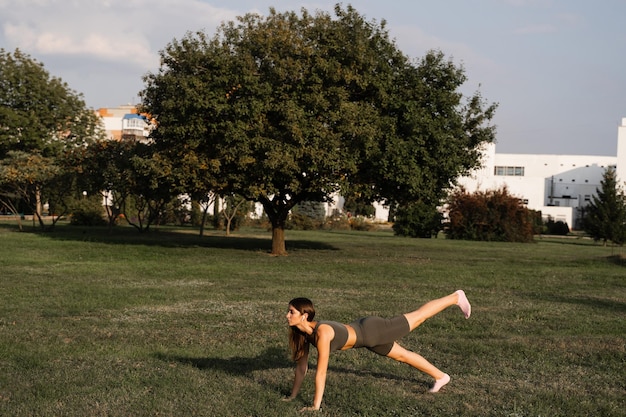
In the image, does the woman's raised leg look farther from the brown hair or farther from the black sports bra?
the brown hair

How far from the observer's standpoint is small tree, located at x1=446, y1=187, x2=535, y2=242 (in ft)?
159

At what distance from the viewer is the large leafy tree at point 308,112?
24891mm

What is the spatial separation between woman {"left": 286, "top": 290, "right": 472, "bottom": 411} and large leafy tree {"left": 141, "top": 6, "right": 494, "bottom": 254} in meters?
16.6

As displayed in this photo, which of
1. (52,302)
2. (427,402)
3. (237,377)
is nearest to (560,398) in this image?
(427,402)

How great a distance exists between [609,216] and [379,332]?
41583 mm

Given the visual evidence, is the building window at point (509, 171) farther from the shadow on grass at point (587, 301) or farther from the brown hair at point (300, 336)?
the brown hair at point (300, 336)

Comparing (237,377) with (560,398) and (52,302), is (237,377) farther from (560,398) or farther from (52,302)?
(52,302)

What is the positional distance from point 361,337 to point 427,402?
918mm

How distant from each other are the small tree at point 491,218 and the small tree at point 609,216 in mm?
4019

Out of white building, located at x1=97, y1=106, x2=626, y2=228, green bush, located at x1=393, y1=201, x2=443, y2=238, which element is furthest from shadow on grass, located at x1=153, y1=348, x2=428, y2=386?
white building, located at x1=97, y1=106, x2=626, y2=228

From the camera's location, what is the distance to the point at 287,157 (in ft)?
78.6

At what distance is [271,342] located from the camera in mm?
10109

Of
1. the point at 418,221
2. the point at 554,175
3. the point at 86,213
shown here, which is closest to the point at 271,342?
the point at 418,221

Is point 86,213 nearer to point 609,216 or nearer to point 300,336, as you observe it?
point 609,216
